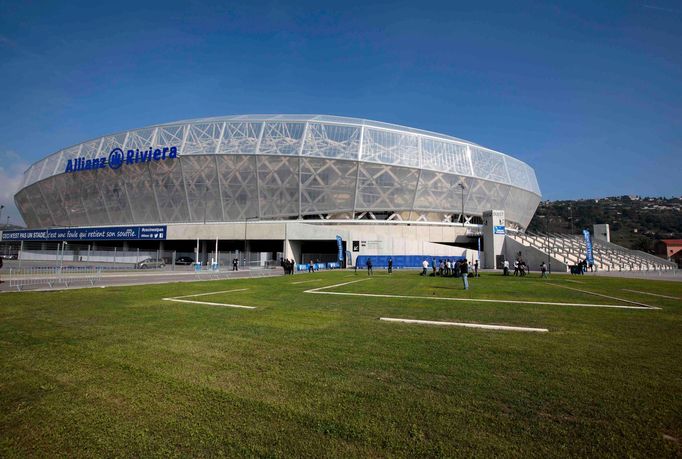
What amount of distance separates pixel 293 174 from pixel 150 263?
2169 centimetres

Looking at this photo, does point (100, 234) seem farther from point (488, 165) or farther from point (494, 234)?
point (488, 165)

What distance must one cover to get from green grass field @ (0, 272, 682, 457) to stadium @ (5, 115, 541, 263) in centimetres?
3982

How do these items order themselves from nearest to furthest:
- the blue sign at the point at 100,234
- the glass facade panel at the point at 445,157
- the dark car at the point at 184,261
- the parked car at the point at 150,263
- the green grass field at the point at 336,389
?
the green grass field at the point at 336,389 → the parked car at the point at 150,263 → the dark car at the point at 184,261 → the blue sign at the point at 100,234 → the glass facade panel at the point at 445,157

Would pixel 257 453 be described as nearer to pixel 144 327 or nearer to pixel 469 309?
pixel 144 327

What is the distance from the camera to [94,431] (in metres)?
3.07

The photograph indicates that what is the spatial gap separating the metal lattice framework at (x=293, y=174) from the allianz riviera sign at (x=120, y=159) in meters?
1.14

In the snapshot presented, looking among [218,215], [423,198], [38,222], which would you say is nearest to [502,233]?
[423,198]

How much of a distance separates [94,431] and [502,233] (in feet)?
166

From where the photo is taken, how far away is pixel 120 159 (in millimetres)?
54906

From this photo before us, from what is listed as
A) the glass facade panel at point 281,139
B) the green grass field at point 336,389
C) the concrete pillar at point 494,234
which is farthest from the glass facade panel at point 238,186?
the green grass field at point 336,389

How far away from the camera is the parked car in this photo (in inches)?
1406

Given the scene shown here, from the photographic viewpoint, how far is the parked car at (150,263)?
35.7 meters

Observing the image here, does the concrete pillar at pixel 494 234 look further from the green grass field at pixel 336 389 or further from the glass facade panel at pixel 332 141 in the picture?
the green grass field at pixel 336 389

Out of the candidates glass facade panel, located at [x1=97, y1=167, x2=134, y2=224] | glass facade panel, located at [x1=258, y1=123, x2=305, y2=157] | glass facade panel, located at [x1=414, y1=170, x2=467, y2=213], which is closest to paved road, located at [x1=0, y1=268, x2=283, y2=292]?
glass facade panel, located at [x1=258, y1=123, x2=305, y2=157]
